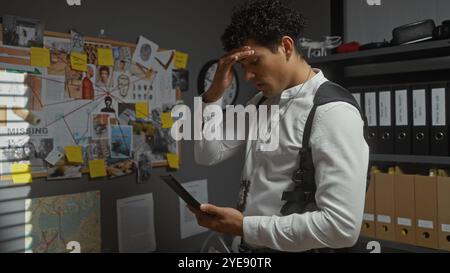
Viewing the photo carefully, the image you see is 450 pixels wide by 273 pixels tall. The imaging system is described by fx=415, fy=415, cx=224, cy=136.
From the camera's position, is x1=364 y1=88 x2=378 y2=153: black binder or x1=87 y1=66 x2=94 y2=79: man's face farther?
x1=364 y1=88 x2=378 y2=153: black binder

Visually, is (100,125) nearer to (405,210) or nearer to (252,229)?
(252,229)

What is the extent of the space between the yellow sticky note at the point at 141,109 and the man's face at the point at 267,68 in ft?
2.62

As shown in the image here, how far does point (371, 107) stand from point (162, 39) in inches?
37.8

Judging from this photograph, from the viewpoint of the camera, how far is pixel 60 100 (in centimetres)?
148

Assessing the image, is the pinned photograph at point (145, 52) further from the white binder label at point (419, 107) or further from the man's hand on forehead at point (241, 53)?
the white binder label at point (419, 107)

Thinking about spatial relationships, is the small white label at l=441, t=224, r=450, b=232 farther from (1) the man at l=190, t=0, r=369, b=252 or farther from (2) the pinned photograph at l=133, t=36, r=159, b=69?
(2) the pinned photograph at l=133, t=36, r=159, b=69

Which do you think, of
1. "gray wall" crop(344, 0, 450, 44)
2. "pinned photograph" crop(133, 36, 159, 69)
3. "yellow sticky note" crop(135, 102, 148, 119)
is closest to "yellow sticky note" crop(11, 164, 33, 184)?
"yellow sticky note" crop(135, 102, 148, 119)

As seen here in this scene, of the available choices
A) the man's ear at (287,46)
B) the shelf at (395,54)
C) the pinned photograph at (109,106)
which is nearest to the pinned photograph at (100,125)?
the pinned photograph at (109,106)

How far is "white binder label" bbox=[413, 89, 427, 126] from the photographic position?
1.64 m

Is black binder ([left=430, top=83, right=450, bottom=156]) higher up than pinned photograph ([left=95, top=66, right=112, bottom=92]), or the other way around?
pinned photograph ([left=95, top=66, right=112, bottom=92])

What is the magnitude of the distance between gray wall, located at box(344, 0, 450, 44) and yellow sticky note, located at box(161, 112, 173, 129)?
1.08 m
